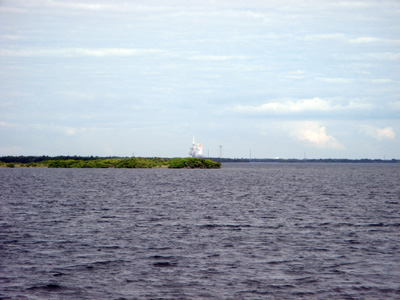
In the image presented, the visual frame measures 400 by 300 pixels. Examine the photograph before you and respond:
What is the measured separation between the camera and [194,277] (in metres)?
24.5

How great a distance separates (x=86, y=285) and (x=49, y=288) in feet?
5.45

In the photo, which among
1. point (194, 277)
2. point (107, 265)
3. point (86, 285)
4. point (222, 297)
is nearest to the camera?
point (222, 297)

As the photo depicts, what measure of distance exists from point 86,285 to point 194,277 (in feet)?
17.3

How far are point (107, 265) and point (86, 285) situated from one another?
3837 millimetres

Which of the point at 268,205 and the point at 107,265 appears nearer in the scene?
the point at 107,265

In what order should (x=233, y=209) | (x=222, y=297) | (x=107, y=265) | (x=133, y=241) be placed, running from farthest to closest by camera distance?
(x=233, y=209), (x=133, y=241), (x=107, y=265), (x=222, y=297)

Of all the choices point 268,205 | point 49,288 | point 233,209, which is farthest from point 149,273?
point 268,205

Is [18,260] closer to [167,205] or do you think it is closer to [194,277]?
[194,277]

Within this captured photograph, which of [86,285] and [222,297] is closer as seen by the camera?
[222,297]

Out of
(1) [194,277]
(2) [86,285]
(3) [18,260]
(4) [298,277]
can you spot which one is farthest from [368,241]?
(3) [18,260]

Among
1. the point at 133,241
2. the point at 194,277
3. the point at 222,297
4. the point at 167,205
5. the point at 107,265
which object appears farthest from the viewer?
the point at 167,205

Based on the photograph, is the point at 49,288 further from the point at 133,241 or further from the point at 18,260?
the point at 133,241

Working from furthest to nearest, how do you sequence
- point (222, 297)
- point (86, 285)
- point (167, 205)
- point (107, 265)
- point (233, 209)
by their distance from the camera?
point (167, 205)
point (233, 209)
point (107, 265)
point (86, 285)
point (222, 297)

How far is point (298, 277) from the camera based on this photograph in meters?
24.8
